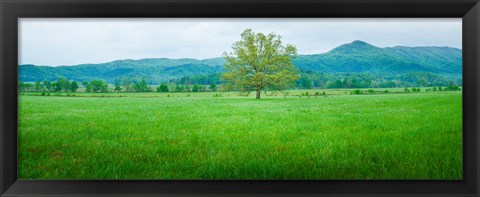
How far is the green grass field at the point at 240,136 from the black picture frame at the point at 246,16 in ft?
0.67

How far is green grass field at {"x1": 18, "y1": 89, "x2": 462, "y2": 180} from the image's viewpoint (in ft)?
8.09

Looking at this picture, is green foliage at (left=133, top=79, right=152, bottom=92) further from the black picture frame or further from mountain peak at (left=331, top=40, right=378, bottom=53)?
mountain peak at (left=331, top=40, right=378, bottom=53)

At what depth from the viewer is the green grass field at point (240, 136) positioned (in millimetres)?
2465

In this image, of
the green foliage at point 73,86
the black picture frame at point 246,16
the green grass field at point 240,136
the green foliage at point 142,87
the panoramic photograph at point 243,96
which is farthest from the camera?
the green foliage at point 142,87

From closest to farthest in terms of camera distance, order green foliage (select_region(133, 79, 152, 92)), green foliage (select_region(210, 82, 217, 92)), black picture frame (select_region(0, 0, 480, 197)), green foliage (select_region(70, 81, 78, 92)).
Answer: black picture frame (select_region(0, 0, 480, 197)), green foliage (select_region(70, 81, 78, 92)), green foliage (select_region(210, 82, 217, 92)), green foliage (select_region(133, 79, 152, 92))

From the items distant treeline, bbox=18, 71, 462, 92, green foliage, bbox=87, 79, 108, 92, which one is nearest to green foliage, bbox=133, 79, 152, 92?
distant treeline, bbox=18, 71, 462, 92

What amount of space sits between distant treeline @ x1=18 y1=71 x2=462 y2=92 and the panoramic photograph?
0.01 m

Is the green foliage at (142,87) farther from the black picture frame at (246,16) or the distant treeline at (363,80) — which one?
the distant treeline at (363,80)

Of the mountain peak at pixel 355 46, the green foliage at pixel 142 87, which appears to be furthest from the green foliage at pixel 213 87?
the mountain peak at pixel 355 46

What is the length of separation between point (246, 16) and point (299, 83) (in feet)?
5.16

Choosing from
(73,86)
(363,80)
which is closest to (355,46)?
(363,80)

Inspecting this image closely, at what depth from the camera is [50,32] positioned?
2.96m

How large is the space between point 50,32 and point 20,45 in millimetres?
923

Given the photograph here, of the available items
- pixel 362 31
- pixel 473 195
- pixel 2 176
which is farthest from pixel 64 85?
pixel 473 195
